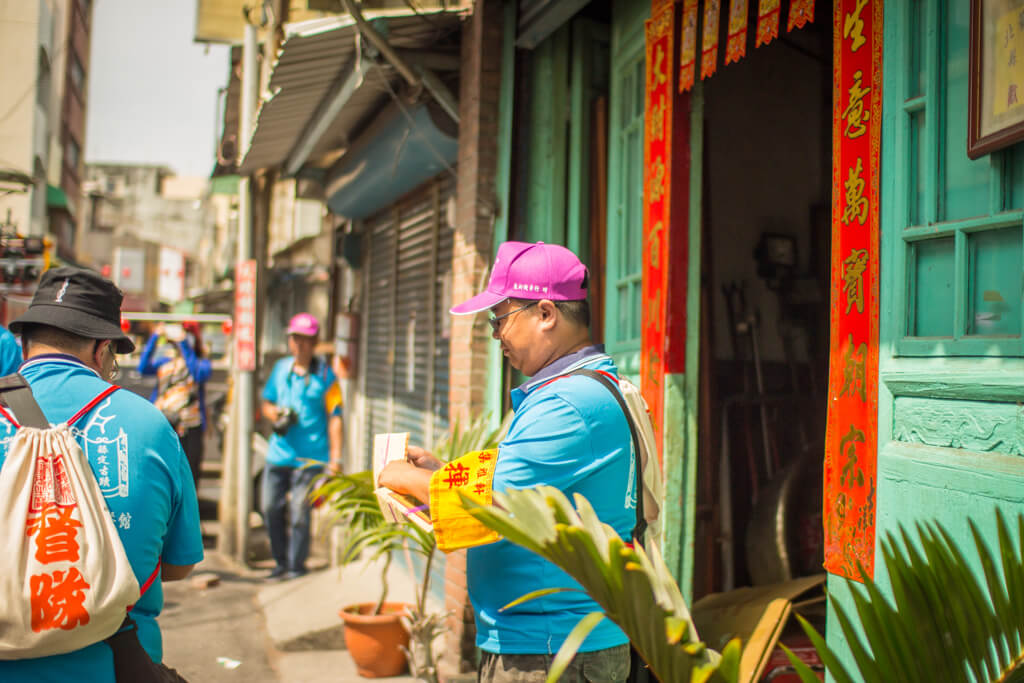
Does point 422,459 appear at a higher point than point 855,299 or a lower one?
lower

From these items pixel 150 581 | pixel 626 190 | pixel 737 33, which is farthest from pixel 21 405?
pixel 626 190

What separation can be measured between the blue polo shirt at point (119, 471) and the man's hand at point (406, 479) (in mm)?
577

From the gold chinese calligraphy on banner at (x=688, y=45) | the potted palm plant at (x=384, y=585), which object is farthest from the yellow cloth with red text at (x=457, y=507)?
the gold chinese calligraphy on banner at (x=688, y=45)

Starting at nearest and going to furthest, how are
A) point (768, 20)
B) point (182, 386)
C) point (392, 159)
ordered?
point (768, 20), point (392, 159), point (182, 386)

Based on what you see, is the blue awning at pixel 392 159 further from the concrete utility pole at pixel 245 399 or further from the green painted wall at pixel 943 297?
the green painted wall at pixel 943 297

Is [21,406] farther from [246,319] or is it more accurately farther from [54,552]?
[246,319]

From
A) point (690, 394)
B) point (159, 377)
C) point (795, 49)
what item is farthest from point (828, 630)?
point (159, 377)

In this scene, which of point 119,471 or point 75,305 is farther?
point 75,305

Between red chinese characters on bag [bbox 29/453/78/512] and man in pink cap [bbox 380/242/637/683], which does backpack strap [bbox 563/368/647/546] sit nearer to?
man in pink cap [bbox 380/242/637/683]

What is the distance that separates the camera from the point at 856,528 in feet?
7.97

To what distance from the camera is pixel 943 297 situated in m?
2.25

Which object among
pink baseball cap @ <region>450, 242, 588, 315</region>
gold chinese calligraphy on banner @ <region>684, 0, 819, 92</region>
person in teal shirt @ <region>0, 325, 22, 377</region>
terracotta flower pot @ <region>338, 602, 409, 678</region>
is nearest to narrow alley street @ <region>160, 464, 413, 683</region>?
terracotta flower pot @ <region>338, 602, 409, 678</region>

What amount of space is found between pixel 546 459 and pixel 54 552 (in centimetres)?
112

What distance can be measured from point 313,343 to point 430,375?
1.40 meters
